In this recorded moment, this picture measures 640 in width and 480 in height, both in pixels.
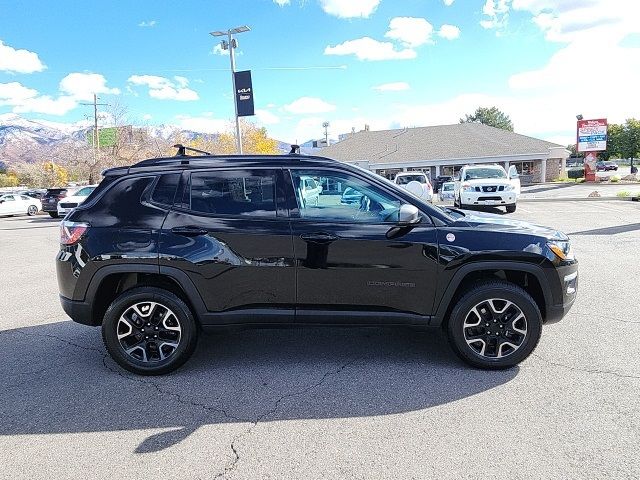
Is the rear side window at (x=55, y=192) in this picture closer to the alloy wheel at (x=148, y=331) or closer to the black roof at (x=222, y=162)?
the black roof at (x=222, y=162)

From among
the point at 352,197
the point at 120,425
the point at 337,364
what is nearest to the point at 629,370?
the point at 337,364

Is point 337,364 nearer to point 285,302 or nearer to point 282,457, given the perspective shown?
point 285,302

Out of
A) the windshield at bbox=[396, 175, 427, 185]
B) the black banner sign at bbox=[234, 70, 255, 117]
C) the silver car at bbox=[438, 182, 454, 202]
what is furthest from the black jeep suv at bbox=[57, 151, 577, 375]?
the silver car at bbox=[438, 182, 454, 202]

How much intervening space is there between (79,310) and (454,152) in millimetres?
39256

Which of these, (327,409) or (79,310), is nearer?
(327,409)

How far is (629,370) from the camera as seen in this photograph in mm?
3584

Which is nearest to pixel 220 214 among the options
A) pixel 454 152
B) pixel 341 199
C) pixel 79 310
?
pixel 341 199

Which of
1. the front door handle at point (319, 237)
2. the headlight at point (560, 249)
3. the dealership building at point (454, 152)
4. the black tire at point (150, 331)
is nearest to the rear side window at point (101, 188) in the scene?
the black tire at point (150, 331)

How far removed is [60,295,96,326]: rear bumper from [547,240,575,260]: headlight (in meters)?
3.90

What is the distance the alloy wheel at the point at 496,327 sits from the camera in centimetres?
365

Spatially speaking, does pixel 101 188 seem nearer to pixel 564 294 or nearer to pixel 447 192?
pixel 564 294

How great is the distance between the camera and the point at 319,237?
11.7 ft

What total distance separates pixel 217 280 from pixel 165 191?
886 millimetres

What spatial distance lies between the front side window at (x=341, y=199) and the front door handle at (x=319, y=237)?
0.13 meters
